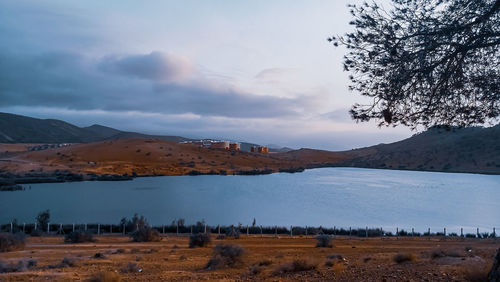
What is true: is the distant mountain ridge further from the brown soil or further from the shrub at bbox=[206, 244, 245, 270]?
the shrub at bbox=[206, 244, 245, 270]

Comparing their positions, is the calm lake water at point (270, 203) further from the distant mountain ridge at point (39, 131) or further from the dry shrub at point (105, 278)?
the distant mountain ridge at point (39, 131)

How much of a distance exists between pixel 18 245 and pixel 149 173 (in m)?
41.4

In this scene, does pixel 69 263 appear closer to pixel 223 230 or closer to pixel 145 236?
pixel 145 236

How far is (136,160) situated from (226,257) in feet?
179

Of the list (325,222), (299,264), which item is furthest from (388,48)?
(325,222)

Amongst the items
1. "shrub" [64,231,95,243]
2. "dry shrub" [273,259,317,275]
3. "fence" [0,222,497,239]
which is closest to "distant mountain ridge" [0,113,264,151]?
"fence" [0,222,497,239]

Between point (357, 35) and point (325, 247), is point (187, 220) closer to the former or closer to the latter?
point (325, 247)

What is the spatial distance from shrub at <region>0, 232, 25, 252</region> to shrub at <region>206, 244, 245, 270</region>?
335 inches

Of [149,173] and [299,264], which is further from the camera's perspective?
[149,173]

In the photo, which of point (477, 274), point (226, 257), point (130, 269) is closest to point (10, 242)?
point (130, 269)

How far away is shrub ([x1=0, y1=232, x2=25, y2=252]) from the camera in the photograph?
14.6 m

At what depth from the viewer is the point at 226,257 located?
435 inches

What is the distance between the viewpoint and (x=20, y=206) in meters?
31.4

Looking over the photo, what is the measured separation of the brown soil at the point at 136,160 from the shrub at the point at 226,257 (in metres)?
45.3
